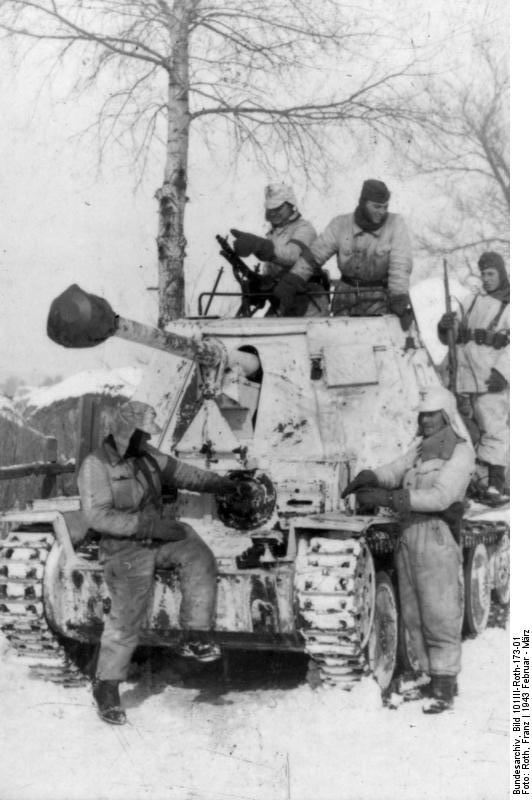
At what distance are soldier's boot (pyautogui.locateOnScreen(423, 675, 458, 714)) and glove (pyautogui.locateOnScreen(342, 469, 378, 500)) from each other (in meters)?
1.36

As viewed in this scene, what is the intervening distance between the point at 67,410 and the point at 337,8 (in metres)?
6.40

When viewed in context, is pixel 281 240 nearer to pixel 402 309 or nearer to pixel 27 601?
pixel 402 309

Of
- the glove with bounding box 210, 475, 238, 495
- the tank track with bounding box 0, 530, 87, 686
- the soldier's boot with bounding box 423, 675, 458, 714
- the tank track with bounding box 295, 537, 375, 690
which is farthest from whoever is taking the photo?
the glove with bounding box 210, 475, 238, 495

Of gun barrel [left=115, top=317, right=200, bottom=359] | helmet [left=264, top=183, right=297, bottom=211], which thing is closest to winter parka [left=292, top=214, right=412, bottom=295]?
helmet [left=264, top=183, right=297, bottom=211]

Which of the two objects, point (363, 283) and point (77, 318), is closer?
point (77, 318)

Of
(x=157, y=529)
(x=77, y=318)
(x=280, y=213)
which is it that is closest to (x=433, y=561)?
(x=157, y=529)

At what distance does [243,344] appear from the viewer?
8578mm

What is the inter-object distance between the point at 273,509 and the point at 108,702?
1.65 meters

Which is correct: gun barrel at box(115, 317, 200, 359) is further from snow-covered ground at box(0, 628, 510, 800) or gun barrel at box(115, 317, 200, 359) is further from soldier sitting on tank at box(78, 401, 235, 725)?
snow-covered ground at box(0, 628, 510, 800)

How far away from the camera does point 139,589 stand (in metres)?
6.95

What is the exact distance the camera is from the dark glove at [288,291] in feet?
29.3

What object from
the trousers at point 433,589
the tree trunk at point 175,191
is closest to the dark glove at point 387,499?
the trousers at point 433,589

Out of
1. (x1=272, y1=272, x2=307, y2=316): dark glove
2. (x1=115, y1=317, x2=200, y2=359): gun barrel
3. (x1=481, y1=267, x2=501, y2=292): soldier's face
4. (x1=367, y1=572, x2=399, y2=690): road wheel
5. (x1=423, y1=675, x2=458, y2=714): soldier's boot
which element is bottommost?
(x1=423, y1=675, x2=458, y2=714): soldier's boot

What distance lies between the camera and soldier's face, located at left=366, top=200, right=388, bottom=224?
348 inches
